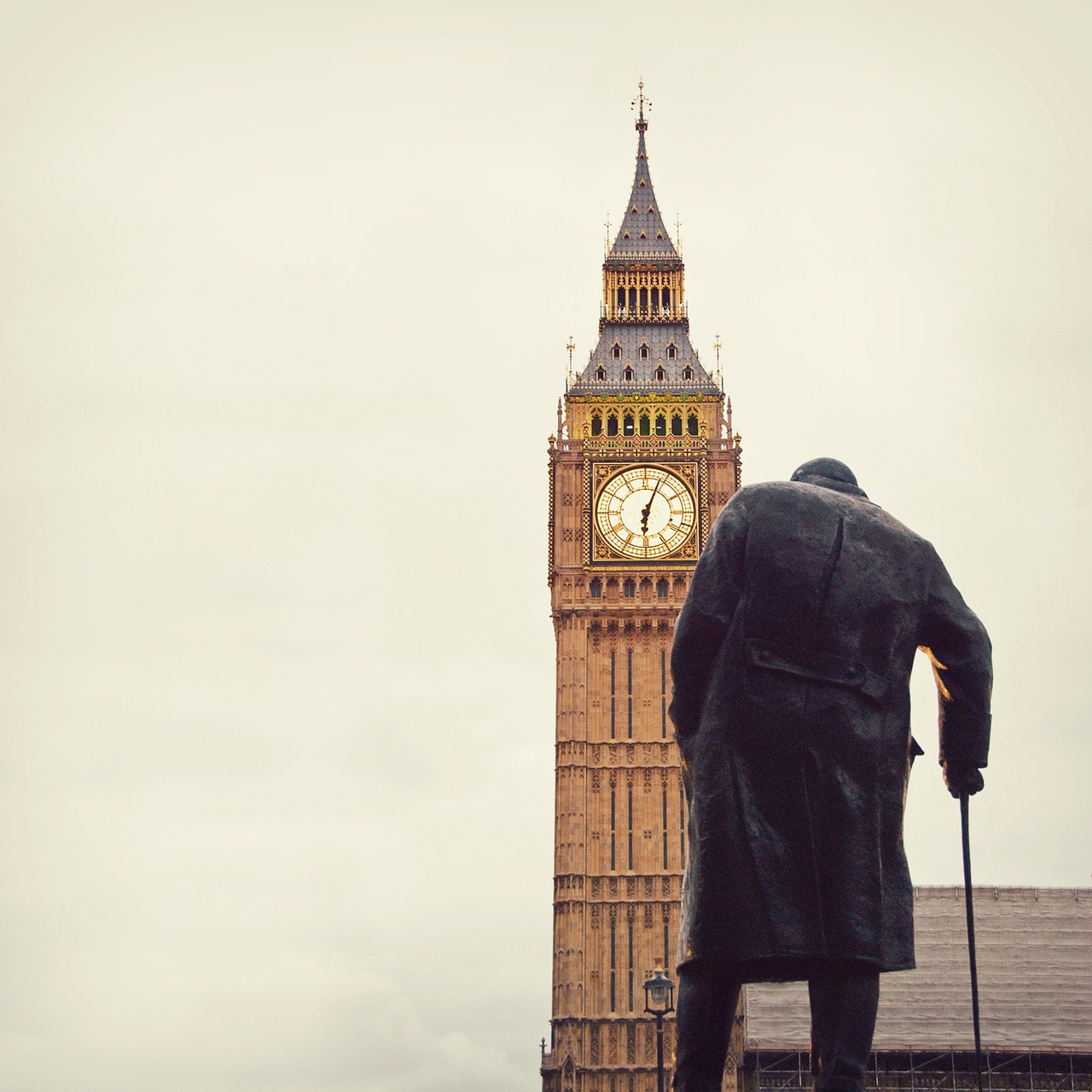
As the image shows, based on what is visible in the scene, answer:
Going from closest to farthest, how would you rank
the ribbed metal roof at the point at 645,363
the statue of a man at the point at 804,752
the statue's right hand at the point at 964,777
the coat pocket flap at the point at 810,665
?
the statue of a man at the point at 804,752 → the coat pocket flap at the point at 810,665 → the statue's right hand at the point at 964,777 → the ribbed metal roof at the point at 645,363

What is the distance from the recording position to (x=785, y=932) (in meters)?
9.35

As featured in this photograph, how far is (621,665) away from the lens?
7481 cm

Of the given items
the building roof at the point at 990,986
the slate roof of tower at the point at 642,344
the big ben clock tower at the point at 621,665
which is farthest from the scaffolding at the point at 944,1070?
the slate roof of tower at the point at 642,344

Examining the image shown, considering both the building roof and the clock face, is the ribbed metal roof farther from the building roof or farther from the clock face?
the building roof

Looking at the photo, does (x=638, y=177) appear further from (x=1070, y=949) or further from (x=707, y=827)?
(x=707, y=827)

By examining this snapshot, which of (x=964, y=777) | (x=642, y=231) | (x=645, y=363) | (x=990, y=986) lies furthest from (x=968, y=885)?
(x=642, y=231)

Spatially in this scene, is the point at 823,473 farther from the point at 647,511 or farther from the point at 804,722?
the point at 647,511

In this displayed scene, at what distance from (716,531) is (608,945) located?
62.4m

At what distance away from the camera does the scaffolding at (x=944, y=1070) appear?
204 feet

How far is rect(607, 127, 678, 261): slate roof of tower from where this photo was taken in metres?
83.7

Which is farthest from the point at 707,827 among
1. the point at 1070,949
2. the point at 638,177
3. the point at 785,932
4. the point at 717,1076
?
the point at 638,177

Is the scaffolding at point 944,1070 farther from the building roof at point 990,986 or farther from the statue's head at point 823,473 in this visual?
the statue's head at point 823,473

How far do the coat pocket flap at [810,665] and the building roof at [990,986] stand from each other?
53.1 meters

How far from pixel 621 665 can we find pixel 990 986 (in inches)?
723
